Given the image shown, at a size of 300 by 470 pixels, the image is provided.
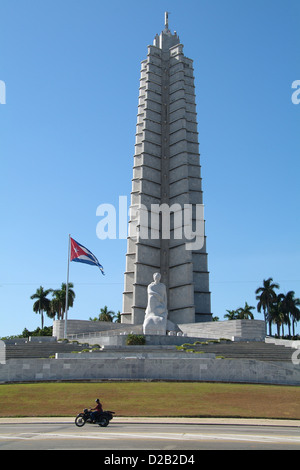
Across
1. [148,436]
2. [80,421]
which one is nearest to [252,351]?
[80,421]

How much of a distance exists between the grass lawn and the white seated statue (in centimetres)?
1882

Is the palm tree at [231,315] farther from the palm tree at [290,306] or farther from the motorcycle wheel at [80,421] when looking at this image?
the motorcycle wheel at [80,421]

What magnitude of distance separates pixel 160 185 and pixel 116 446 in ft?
189

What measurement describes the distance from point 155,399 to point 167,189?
48.7 meters

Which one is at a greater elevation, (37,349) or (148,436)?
(37,349)

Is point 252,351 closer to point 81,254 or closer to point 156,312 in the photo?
point 156,312

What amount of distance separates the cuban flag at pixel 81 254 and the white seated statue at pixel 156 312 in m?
5.40

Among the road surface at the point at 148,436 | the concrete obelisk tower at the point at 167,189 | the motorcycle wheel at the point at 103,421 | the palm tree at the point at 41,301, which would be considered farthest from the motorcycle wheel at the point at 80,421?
the palm tree at the point at 41,301

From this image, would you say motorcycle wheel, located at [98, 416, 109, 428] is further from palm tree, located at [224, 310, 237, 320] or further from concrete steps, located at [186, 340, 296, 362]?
palm tree, located at [224, 310, 237, 320]

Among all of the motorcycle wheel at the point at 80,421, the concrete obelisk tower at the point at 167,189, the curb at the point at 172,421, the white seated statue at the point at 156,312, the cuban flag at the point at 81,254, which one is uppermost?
the concrete obelisk tower at the point at 167,189

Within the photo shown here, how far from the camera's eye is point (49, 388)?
22094 millimetres

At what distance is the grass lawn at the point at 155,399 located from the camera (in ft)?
57.3

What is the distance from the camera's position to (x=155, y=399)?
19297mm
